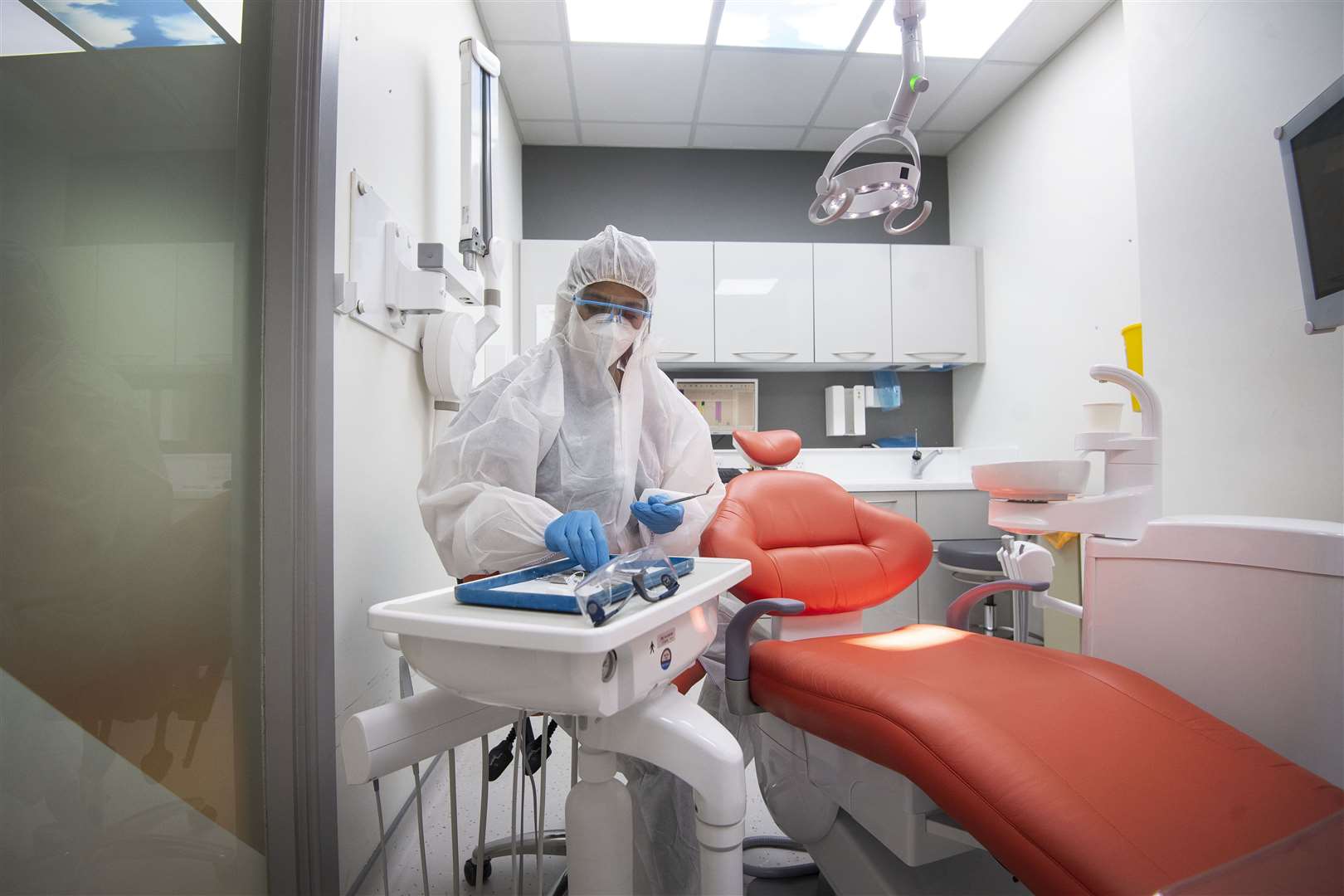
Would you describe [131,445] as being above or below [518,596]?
above

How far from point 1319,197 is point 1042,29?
2105 millimetres

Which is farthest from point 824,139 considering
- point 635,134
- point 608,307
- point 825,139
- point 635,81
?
point 608,307

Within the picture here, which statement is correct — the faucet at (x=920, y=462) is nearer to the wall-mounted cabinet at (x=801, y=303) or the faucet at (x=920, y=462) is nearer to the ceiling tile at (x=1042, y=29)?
the wall-mounted cabinet at (x=801, y=303)

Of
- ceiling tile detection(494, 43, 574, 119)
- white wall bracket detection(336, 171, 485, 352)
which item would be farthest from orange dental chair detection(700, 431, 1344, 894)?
ceiling tile detection(494, 43, 574, 119)

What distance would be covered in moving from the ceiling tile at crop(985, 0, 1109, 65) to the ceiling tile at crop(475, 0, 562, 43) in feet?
6.42

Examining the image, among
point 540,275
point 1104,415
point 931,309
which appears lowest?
point 1104,415

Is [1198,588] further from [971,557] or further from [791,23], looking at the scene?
[791,23]

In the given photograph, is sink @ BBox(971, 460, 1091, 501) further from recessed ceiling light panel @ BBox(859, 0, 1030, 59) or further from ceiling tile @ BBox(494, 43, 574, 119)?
ceiling tile @ BBox(494, 43, 574, 119)

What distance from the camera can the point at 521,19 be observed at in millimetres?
2553

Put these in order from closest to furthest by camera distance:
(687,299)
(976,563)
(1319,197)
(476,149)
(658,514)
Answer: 1. (1319,197)
2. (658,514)
3. (476,149)
4. (976,563)
5. (687,299)

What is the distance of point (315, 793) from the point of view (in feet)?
3.79

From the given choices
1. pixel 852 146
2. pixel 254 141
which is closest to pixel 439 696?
pixel 254 141

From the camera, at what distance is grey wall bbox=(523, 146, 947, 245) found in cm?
354

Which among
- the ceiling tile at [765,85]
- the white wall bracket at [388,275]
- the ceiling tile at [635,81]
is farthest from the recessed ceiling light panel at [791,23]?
the white wall bracket at [388,275]
